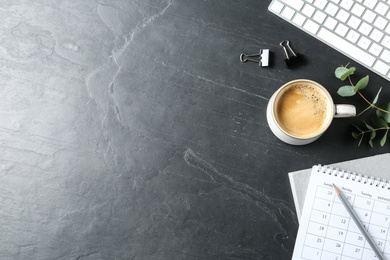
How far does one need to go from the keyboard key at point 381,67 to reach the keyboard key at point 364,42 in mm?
45

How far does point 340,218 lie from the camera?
→ 85 centimetres

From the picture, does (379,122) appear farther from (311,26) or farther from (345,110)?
(311,26)

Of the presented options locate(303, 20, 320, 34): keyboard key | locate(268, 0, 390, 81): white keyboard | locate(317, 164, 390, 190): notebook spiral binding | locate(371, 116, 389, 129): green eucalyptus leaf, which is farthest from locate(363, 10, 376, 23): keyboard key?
locate(317, 164, 390, 190): notebook spiral binding

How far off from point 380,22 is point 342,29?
3.2 inches

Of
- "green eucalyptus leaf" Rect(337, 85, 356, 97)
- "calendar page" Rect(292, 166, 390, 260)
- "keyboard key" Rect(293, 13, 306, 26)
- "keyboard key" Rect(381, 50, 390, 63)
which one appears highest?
"keyboard key" Rect(293, 13, 306, 26)

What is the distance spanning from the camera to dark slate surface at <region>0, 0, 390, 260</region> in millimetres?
882

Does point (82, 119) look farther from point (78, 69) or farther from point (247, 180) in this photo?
point (247, 180)

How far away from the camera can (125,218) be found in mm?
885

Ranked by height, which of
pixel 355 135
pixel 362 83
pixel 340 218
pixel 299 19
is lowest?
pixel 340 218

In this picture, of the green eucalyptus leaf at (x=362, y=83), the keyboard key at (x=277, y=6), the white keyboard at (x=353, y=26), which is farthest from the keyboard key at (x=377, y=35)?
the keyboard key at (x=277, y=6)

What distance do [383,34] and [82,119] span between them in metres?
0.70

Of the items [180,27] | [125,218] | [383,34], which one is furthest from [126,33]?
[383,34]

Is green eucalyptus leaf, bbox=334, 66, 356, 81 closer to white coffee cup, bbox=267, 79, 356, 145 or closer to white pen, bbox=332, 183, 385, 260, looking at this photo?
white coffee cup, bbox=267, 79, 356, 145

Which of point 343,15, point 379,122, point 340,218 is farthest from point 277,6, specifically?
point 340,218
